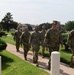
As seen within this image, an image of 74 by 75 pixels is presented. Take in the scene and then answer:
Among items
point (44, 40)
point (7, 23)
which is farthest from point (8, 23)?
point (44, 40)

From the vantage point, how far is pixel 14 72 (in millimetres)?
13914

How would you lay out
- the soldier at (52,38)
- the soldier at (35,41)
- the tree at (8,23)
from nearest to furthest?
the soldier at (52,38)
the soldier at (35,41)
the tree at (8,23)

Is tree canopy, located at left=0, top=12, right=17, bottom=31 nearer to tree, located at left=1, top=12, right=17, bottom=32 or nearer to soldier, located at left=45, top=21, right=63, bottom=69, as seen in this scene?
tree, located at left=1, top=12, right=17, bottom=32

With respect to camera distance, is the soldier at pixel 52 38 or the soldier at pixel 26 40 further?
the soldier at pixel 26 40

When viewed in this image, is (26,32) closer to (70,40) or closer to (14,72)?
(70,40)

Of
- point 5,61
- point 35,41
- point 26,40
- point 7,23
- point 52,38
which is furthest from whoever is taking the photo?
point 7,23

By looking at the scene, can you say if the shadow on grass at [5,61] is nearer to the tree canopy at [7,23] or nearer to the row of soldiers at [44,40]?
the row of soldiers at [44,40]

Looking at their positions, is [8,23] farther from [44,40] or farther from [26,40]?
[44,40]

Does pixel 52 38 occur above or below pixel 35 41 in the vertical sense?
above

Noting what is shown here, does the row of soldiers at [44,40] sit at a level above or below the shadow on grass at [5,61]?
above

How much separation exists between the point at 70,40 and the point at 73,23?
119 feet

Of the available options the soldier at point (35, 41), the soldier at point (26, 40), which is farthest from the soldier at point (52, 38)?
the soldier at point (26, 40)

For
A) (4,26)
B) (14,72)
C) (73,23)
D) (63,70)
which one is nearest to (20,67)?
(14,72)

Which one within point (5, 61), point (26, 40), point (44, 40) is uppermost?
point (44, 40)
